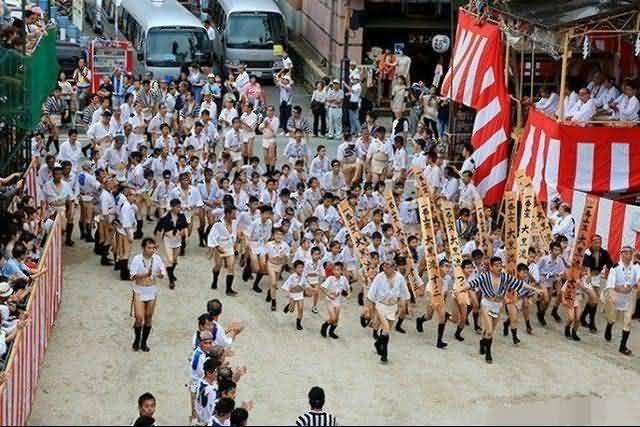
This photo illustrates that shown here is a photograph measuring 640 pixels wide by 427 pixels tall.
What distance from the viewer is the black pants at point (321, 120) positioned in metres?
29.8

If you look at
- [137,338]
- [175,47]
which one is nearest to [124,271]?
[137,338]

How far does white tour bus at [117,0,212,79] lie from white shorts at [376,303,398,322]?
16.8 metres

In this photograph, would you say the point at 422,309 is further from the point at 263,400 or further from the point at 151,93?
the point at 151,93

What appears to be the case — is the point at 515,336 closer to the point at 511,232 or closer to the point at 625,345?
the point at 625,345

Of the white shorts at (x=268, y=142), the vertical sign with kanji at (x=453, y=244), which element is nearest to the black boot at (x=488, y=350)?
the vertical sign with kanji at (x=453, y=244)

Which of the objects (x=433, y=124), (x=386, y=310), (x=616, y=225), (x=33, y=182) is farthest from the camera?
(x=433, y=124)

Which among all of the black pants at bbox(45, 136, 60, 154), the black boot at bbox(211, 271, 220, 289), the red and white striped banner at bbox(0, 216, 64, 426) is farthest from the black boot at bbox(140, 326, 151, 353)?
the black pants at bbox(45, 136, 60, 154)

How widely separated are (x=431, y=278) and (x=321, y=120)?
39.0 feet

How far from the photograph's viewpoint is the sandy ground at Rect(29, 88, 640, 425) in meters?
16.0

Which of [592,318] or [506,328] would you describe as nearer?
[506,328]

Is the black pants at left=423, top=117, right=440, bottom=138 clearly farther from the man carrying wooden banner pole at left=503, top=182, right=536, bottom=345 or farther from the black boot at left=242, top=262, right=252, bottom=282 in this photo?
the black boot at left=242, top=262, right=252, bottom=282

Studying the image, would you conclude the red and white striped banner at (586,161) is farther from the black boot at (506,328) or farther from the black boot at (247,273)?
the black boot at (247,273)

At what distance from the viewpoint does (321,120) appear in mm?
30219

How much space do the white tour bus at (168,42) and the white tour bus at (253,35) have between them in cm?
111
